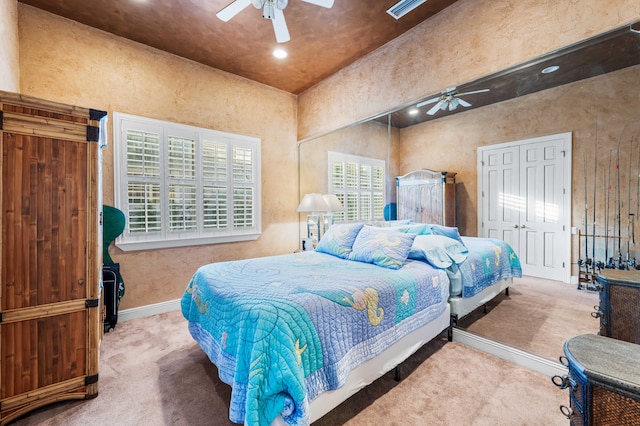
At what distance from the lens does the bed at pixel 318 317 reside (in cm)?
124

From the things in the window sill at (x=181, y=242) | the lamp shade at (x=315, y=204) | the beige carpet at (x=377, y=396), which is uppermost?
the lamp shade at (x=315, y=204)

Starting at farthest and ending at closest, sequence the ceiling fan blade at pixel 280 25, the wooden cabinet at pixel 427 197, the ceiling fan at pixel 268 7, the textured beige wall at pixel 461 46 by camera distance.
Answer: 1. the wooden cabinet at pixel 427 197
2. the ceiling fan blade at pixel 280 25
3. the ceiling fan at pixel 268 7
4. the textured beige wall at pixel 461 46

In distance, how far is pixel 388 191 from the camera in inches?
121

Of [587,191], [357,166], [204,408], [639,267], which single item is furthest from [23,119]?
[639,267]

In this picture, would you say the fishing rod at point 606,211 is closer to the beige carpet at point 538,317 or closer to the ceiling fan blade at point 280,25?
the beige carpet at point 538,317

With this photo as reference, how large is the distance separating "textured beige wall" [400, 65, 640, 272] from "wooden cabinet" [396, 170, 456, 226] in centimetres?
10

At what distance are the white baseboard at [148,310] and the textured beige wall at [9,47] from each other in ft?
7.61

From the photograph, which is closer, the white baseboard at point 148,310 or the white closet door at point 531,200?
the white closet door at point 531,200

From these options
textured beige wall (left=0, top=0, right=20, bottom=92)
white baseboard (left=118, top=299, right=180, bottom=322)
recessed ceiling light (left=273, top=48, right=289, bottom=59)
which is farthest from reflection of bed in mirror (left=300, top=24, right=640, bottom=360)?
textured beige wall (left=0, top=0, right=20, bottom=92)

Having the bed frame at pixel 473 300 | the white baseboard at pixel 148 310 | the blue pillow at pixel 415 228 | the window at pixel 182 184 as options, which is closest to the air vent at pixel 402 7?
the blue pillow at pixel 415 228

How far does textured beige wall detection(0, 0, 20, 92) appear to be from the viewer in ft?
6.79

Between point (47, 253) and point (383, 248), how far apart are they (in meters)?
2.36

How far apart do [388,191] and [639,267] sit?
1.92 meters

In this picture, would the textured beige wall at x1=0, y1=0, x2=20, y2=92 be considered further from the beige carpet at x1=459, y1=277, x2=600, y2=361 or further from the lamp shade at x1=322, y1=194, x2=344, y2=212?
the beige carpet at x1=459, y1=277, x2=600, y2=361
